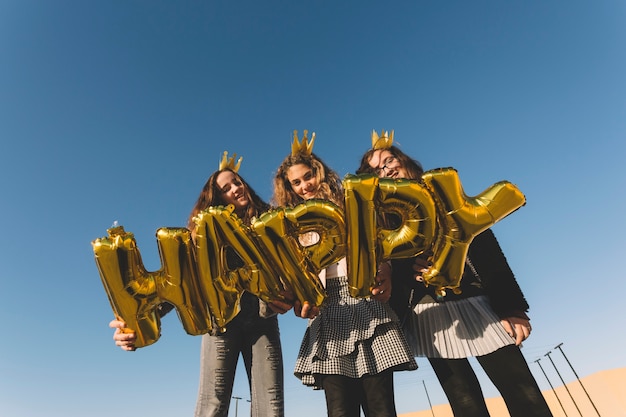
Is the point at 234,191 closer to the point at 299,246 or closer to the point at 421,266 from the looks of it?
the point at 299,246

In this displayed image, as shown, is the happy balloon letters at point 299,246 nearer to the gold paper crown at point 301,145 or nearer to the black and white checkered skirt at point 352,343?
the black and white checkered skirt at point 352,343

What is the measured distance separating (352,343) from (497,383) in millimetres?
841

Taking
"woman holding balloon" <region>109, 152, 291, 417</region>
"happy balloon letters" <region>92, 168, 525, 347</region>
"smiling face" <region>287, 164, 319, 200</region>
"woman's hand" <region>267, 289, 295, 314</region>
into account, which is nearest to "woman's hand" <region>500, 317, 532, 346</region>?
"happy balloon letters" <region>92, 168, 525, 347</region>

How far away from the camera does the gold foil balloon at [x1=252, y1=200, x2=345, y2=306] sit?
1847 millimetres

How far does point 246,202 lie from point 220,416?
155 centimetres

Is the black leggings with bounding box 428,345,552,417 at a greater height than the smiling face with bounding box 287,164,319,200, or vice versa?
the smiling face with bounding box 287,164,319,200

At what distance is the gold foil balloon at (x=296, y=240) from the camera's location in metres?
1.85

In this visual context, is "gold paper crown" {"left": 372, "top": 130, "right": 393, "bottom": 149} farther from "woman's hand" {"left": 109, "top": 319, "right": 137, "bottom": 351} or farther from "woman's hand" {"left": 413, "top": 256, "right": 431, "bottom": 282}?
"woman's hand" {"left": 109, "top": 319, "right": 137, "bottom": 351}

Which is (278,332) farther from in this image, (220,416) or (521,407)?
(521,407)

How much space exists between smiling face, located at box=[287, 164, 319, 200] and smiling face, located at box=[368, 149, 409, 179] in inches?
19.3

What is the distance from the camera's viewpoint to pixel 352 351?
198 centimetres

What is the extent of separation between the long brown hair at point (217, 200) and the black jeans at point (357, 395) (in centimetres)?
144

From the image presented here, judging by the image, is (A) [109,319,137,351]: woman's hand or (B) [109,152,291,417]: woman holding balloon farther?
(B) [109,152,291,417]: woman holding balloon

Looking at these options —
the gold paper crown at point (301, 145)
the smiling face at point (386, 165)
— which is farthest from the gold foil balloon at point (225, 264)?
the gold paper crown at point (301, 145)
